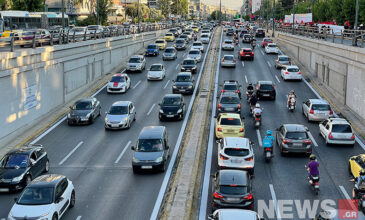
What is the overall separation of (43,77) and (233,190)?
21590 mm

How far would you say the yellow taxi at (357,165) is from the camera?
2047 centimetres

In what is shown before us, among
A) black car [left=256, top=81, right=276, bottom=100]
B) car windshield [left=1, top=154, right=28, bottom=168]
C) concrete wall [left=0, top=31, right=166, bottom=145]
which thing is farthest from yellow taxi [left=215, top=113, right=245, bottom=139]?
concrete wall [left=0, top=31, right=166, bottom=145]

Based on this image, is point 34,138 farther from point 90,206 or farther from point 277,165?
point 277,165

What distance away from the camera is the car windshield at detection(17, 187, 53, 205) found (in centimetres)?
1648

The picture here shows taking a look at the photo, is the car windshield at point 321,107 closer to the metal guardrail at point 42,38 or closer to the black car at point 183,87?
the black car at point 183,87

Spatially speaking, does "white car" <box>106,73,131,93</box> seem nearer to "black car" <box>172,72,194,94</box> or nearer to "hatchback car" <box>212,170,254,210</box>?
"black car" <box>172,72,194,94</box>

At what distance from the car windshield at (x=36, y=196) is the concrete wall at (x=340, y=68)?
22490mm

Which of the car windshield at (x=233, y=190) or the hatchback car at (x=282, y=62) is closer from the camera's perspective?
the car windshield at (x=233, y=190)

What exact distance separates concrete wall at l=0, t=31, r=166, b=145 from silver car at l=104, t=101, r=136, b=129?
221 inches

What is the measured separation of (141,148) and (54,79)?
52.1 feet

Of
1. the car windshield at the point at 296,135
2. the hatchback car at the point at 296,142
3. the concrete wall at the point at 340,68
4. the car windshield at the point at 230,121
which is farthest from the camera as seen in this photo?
the concrete wall at the point at 340,68

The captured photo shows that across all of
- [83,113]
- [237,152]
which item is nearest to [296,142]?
[237,152]

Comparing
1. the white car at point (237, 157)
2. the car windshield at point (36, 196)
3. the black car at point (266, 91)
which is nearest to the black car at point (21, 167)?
the car windshield at point (36, 196)

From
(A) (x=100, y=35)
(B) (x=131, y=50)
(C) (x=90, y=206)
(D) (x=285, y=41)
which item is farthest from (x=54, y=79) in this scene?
(D) (x=285, y=41)
